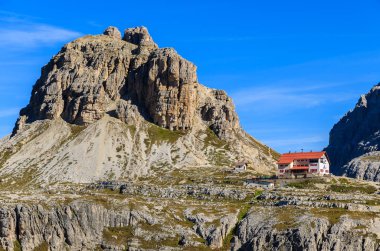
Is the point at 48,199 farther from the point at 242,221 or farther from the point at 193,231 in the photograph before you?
the point at 242,221

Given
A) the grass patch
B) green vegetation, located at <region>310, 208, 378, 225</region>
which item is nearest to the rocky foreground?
the grass patch

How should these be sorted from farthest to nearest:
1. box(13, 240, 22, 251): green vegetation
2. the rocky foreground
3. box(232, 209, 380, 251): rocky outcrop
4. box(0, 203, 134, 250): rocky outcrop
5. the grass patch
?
box(0, 203, 134, 250): rocky outcrop, the grass patch, box(13, 240, 22, 251): green vegetation, the rocky foreground, box(232, 209, 380, 251): rocky outcrop

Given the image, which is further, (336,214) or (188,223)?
(188,223)

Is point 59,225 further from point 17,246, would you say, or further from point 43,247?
point 17,246

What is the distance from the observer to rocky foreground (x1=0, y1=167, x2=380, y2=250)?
542 feet

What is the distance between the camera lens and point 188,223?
593 ft

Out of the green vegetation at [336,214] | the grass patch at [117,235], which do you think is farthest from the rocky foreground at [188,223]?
the green vegetation at [336,214]

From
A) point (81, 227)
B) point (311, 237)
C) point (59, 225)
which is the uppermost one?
point (59, 225)

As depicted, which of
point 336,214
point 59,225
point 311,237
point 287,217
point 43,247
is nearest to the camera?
point 311,237

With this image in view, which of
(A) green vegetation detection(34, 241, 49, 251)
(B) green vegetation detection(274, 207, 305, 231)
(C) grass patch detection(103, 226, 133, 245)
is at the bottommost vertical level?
(A) green vegetation detection(34, 241, 49, 251)

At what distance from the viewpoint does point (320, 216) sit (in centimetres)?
17038

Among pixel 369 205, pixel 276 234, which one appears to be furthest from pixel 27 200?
pixel 369 205

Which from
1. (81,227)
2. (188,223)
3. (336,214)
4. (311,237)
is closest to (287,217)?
(311,237)

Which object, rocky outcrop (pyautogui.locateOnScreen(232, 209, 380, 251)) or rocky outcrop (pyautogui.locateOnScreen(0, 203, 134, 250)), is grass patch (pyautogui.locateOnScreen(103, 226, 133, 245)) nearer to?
rocky outcrop (pyautogui.locateOnScreen(0, 203, 134, 250))
